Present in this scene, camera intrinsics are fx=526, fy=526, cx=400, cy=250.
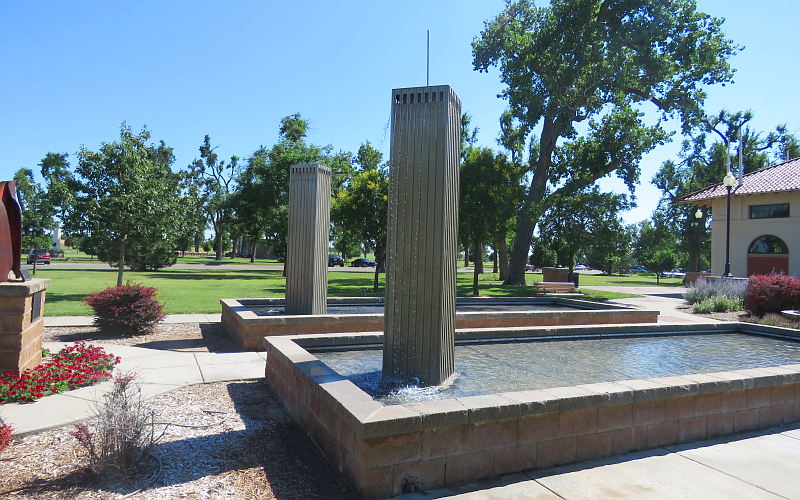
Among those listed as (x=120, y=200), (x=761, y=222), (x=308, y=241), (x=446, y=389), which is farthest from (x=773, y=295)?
(x=120, y=200)

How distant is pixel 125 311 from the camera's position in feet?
36.0

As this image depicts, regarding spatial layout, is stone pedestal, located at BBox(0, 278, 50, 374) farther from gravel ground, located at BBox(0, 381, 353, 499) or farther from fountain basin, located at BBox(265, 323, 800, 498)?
fountain basin, located at BBox(265, 323, 800, 498)

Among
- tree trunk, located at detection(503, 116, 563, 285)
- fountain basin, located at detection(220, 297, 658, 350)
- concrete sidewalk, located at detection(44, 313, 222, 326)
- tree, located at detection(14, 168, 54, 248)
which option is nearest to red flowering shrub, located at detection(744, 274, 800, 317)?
fountain basin, located at detection(220, 297, 658, 350)

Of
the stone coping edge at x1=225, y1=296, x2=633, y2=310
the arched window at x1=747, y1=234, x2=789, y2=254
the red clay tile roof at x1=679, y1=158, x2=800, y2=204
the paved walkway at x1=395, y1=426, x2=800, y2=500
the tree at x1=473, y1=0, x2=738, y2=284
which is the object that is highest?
the tree at x1=473, y1=0, x2=738, y2=284

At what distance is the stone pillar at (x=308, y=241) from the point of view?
35.9 feet

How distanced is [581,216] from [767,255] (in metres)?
10.1

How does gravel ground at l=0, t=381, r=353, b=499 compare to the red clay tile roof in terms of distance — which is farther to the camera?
the red clay tile roof

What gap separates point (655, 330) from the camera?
1081 cm

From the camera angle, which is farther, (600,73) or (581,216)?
(581,216)

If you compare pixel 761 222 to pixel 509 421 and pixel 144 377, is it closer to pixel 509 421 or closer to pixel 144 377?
pixel 509 421

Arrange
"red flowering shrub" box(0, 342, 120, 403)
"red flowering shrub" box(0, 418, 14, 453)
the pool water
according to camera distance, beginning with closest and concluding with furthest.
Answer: "red flowering shrub" box(0, 418, 14, 453) < the pool water < "red flowering shrub" box(0, 342, 120, 403)

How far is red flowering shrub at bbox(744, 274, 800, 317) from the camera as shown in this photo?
15.6m

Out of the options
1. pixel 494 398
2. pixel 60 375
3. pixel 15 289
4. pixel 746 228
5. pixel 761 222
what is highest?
pixel 761 222

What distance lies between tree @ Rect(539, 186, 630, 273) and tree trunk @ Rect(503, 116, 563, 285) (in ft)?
4.08
